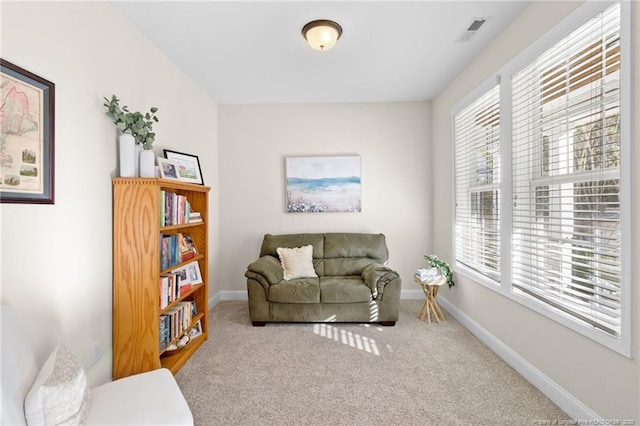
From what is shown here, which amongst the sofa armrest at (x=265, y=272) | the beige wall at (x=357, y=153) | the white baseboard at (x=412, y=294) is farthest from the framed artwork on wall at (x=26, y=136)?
the white baseboard at (x=412, y=294)

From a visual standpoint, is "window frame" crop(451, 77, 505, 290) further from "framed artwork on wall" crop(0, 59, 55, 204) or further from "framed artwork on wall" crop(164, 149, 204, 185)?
"framed artwork on wall" crop(0, 59, 55, 204)

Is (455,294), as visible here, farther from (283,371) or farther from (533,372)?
(283,371)

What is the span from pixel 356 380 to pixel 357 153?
9.32 ft

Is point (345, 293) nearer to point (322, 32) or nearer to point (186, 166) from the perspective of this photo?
point (186, 166)

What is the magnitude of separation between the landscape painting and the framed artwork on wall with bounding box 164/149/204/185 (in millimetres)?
1340

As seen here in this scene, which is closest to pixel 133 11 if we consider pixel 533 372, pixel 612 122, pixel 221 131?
pixel 221 131

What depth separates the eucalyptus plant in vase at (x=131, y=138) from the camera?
2057 mm

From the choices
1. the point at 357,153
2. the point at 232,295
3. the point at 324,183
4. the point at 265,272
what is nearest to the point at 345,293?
the point at 265,272

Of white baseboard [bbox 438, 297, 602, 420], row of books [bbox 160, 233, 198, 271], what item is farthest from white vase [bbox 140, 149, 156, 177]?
white baseboard [bbox 438, 297, 602, 420]

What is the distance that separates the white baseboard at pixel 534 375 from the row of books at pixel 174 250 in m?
2.77

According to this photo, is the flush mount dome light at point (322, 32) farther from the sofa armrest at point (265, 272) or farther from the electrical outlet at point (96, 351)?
the electrical outlet at point (96, 351)

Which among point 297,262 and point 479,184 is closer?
point 479,184

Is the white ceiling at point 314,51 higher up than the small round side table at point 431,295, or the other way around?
the white ceiling at point 314,51

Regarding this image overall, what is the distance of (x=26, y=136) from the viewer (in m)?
1.50
